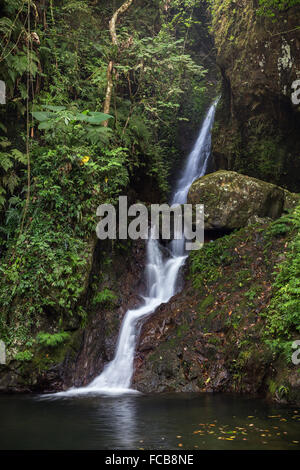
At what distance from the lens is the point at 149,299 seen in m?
10.1

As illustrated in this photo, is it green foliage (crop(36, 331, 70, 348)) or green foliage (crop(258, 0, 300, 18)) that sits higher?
green foliage (crop(258, 0, 300, 18))

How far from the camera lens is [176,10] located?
19406mm

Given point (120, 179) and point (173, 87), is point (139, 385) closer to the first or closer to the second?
point (120, 179)

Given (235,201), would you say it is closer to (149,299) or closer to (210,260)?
(210,260)

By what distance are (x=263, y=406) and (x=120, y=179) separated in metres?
6.02

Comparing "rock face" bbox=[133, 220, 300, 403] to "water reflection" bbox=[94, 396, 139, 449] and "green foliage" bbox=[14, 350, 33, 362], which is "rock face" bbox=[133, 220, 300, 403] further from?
"green foliage" bbox=[14, 350, 33, 362]

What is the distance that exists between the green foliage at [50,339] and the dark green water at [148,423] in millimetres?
1072

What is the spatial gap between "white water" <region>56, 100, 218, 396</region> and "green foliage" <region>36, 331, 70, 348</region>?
92 cm

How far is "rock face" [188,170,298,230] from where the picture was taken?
10547 millimetres

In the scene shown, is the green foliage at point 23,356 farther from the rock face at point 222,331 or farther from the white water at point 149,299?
the rock face at point 222,331

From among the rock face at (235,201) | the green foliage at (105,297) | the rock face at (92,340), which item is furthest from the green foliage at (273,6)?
the green foliage at (105,297)

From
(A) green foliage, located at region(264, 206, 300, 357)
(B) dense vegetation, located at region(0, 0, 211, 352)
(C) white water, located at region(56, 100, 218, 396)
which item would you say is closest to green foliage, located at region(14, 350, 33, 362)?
(B) dense vegetation, located at region(0, 0, 211, 352)

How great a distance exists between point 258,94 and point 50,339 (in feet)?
31.5

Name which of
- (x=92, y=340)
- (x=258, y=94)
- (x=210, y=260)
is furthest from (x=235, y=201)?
(x=92, y=340)
